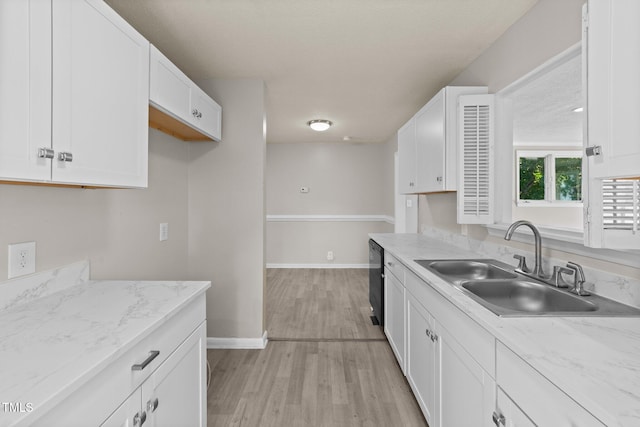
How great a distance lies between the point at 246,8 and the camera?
176 cm

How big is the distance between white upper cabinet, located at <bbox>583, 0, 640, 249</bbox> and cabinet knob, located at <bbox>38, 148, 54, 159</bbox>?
1.71m

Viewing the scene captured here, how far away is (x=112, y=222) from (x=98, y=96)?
0.83 metres

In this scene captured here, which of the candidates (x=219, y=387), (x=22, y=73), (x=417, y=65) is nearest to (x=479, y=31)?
(x=417, y=65)

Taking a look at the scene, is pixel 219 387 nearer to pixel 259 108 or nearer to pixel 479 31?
pixel 259 108

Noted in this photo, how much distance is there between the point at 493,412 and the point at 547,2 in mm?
2007

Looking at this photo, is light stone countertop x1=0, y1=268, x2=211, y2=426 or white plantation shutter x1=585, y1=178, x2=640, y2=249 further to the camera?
white plantation shutter x1=585, y1=178, x2=640, y2=249

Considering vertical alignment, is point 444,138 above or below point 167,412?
above

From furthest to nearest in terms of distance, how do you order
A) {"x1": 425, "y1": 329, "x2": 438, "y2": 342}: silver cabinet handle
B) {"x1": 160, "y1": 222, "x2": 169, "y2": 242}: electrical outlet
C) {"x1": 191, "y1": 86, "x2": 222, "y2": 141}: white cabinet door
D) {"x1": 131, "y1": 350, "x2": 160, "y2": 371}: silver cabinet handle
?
1. {"x1": 160, "y1": 222, "x2": 169, "y2": 242}: electrical outlet
2. {"x1": 191, "y1": 86, "x2": 222, "y2": 141}: white cabinet door
3. {"x1": 425, "y1": 329, "x2": 438, "y2": 342}: silver cabinet handle
4. {"x1": 131, "y1": 350, "x2": 160, "y2": 371}: silver cabinet handle

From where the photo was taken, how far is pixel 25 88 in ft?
2.97

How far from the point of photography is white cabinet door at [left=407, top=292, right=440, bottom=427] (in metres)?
1.55

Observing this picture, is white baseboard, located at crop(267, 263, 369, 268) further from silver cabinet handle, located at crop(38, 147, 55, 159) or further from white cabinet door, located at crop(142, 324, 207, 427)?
silver cabinet handle, located at crop(38, 147, 55, 159)

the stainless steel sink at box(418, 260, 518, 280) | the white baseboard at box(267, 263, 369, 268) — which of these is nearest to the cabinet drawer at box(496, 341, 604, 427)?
the stainless steel sink at box(418, 260, 518, 280)

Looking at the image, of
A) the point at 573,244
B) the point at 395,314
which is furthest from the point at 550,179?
the point at 573,244

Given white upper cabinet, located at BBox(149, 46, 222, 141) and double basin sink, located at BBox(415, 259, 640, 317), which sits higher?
white upper cabinet, located at BBox(149, 46, 222, 141)
